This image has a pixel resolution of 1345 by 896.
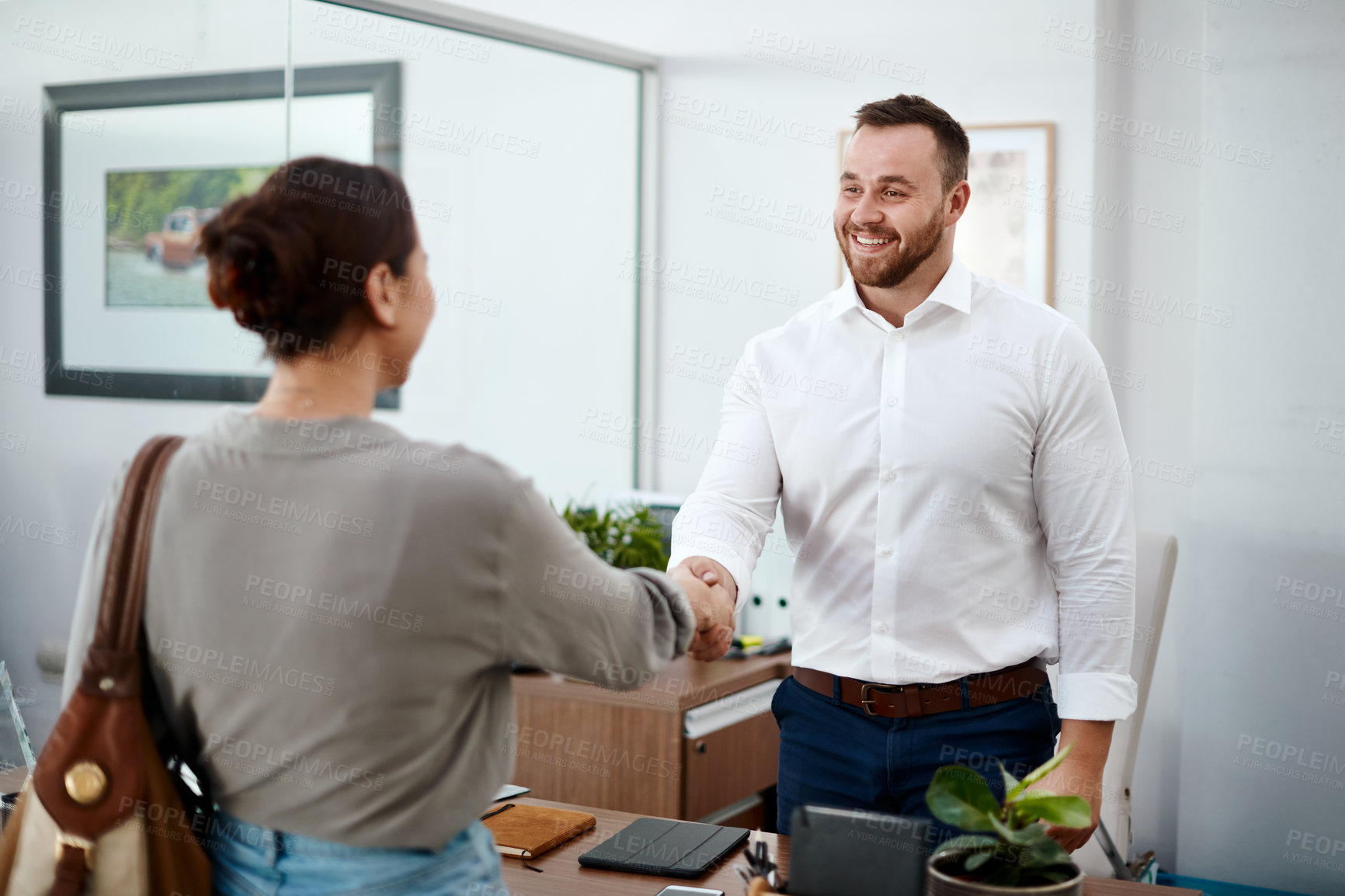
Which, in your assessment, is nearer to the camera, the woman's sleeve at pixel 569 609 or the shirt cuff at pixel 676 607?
the woman's sleeve at pixel 569 609

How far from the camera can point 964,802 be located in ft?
4.09

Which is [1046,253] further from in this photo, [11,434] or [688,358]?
[11,434]

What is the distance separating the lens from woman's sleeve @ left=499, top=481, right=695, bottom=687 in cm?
116

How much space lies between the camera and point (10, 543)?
2.94 metres

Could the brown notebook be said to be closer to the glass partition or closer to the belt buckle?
the belt buckle

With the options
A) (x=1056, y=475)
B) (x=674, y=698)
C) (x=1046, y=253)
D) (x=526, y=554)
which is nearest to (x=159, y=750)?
(x=526, y=554)

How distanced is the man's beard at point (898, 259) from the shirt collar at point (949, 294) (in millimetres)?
46

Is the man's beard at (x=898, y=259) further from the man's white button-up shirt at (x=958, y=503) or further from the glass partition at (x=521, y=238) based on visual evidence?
the glass partition at (x=521, y=238)

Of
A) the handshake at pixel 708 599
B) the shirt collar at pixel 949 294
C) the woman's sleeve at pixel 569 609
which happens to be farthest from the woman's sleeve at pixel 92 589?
the shirt collar at pixel 949 294

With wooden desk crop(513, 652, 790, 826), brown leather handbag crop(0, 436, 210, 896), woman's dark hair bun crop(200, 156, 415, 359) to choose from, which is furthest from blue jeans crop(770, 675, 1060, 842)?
woman's dark hair bun crop(200, 156, 415, 359)

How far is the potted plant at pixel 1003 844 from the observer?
119 cm

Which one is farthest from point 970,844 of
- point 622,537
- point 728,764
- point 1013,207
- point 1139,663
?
point 1013,207

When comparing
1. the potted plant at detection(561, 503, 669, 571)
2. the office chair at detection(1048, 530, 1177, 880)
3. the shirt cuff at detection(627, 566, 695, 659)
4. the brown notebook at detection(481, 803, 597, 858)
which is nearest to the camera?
the shirt cuff at detection(627, 566, 695, 659)

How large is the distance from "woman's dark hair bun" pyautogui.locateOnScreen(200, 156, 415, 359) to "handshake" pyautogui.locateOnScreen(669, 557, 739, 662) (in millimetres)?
890
